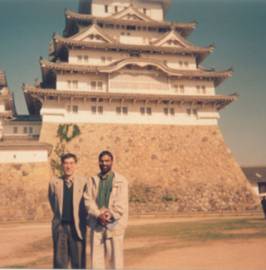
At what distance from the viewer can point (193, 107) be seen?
28.6 meters

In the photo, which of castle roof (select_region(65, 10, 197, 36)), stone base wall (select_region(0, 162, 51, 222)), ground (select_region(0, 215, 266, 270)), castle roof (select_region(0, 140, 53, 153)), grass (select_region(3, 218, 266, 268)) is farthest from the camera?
castle roof (select_region(65, 10, 197, 36))

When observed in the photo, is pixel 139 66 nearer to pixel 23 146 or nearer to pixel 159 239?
pixel 23 146

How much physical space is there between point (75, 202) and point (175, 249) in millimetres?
5239

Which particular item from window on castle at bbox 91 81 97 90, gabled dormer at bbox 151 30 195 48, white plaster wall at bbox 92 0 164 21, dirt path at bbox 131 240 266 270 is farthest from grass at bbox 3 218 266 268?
white plaster wall at bbox 92 0 164 21

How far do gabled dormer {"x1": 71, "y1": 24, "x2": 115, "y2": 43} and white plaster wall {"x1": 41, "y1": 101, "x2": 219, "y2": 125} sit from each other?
5651 mm

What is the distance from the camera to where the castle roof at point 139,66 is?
26.6 meters

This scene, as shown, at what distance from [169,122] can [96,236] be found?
22999 millimetres

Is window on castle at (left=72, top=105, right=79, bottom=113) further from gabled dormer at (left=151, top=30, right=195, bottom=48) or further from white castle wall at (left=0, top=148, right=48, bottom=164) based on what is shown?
gabled dormer at (left=151, top=30, right=195, bottom=48)

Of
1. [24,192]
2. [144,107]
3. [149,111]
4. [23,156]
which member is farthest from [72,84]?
[24,192]

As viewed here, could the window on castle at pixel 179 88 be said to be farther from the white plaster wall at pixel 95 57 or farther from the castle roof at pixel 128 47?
the white plaster wall at pixel 95 57

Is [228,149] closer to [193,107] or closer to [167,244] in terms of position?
[193,107]

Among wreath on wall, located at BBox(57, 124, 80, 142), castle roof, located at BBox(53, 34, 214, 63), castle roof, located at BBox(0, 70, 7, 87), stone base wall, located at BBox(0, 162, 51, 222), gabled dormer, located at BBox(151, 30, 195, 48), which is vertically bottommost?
stone base wall, located at BBox(0, 162, 51, 222)

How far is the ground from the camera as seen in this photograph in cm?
812

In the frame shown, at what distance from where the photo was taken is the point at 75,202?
567cm
